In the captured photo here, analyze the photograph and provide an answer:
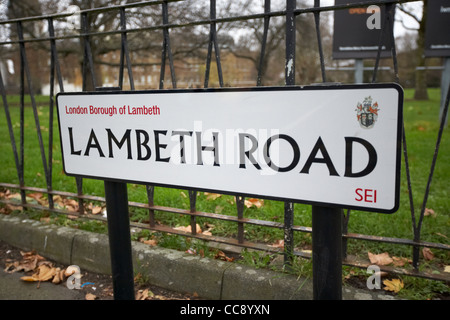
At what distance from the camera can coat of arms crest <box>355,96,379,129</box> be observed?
3.06 feet

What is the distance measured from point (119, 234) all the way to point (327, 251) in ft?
2.46

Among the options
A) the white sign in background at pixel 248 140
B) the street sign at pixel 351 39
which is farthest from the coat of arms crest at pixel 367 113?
the street sign at pixel 351 39

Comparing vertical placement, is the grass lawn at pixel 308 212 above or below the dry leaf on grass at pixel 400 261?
above

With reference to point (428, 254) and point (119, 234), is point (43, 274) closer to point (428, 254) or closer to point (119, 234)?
point (119, 234)

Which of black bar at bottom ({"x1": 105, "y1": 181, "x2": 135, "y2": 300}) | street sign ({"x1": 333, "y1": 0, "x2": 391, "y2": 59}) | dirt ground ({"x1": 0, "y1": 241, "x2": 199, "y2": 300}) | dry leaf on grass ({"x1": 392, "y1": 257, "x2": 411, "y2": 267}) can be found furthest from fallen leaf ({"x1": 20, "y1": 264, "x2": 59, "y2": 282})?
street sign ({"x1": 333, "y1": 0, "x2": 391, "y2": 59})

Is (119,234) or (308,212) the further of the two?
(308,212)

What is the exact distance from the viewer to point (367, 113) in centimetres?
94

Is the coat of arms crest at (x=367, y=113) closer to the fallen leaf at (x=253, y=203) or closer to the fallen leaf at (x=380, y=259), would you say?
the fallen leaf at (x=380, y=259)

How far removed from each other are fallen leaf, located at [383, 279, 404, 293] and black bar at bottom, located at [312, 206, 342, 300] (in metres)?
1.15

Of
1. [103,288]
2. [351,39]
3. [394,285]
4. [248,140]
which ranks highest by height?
[351,39]

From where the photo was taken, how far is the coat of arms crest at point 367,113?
933 mm

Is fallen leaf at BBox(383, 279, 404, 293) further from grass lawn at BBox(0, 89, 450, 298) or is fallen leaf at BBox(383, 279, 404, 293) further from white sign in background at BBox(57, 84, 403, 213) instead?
white sign in background at BBox(57, 84, 403, 213)

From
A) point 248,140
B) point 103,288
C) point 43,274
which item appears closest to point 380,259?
point 248,140
